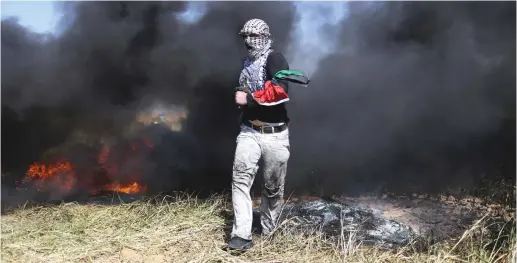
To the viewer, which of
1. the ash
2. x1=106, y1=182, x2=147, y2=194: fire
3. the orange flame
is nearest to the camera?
the ash

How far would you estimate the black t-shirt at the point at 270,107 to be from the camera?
177 inches

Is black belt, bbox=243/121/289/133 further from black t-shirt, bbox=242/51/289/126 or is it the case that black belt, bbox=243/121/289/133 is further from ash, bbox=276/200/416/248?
ash, bbox=276/200/416/248

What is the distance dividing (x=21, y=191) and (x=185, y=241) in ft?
12.9

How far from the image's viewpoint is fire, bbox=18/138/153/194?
7.76 meters

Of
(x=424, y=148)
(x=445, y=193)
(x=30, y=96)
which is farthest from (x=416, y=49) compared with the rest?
(x=30, y=96)

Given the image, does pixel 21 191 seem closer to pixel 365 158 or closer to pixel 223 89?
pixel 223 89

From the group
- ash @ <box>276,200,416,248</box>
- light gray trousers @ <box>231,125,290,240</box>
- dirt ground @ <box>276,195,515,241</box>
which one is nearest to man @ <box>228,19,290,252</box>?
light gray trousers @ <box>231,125,290,240</box>

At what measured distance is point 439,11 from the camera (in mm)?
8570

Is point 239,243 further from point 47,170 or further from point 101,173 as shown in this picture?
point 47,170

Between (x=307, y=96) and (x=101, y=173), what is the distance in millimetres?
3739

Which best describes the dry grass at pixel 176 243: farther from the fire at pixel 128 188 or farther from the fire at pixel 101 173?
the fire at pixel 128 188

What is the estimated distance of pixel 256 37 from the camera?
15.2ft

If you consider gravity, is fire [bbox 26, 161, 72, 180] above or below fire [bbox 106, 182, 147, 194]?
above

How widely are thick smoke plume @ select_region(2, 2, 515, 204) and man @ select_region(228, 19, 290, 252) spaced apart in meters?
3.50
